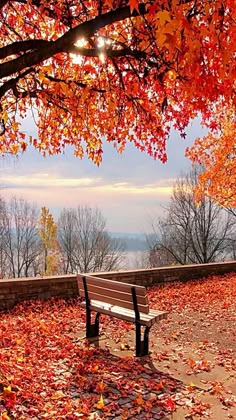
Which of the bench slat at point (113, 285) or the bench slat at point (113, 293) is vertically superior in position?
the bench slat at point (113, 285)

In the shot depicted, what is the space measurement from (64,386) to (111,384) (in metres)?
0.53

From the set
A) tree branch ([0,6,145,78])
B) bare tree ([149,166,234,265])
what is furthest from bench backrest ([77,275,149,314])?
bare tree ([149,166,234,265])

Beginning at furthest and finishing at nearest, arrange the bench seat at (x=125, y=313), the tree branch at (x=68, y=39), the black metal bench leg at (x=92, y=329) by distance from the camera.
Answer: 1. the black metal bench leg at (x=92, y=329)
2. the bench seat at (x=125, y=313)
3. the tree branch at (x=68, y=39)

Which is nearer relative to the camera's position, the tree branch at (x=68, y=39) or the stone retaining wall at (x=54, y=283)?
the tree branch at (x=68, y=39)

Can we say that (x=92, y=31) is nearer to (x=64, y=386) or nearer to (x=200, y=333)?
(x=64, y=386)

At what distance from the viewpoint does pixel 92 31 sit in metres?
3.91

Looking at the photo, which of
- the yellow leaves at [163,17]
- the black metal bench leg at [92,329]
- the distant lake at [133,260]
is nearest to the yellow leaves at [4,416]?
the black metal bench leg at [92,329]

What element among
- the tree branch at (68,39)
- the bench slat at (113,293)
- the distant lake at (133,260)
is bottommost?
the distant lake at (133,260)

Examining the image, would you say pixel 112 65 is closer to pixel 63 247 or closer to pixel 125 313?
pixel 125 313

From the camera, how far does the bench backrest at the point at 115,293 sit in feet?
17.8

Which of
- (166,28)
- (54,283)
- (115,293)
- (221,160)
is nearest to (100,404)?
(115,293)

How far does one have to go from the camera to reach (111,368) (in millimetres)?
4945

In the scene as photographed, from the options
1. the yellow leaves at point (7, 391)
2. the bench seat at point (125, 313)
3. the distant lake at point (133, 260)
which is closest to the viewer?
the yellow leaves at point (7, 391)

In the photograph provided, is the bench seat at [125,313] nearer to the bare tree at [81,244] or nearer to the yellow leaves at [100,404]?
the yellow leaves at [100,404]
